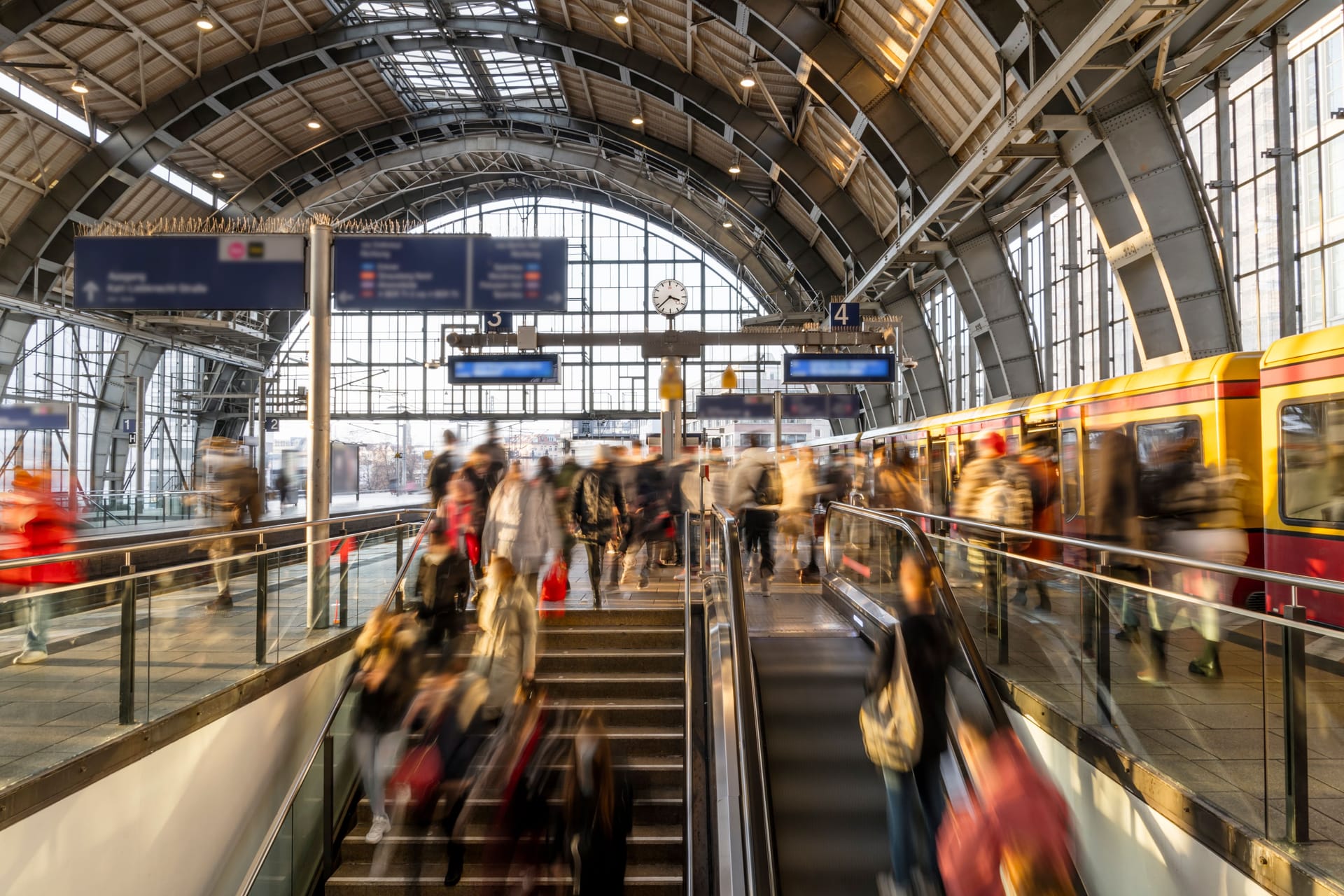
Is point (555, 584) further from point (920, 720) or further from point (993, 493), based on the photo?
point (920, 720)

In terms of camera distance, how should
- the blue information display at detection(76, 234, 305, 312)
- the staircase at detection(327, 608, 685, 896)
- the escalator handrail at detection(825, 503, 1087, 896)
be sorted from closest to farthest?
the escalator handrail at detection(825, 503, 1087, 896)
the staircase at detection(327, 608, 685, 896)
the blue information display at detection(76, 234, 305, 312)

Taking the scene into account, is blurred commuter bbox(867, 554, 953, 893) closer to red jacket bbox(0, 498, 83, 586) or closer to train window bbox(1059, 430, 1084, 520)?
red jacket bbox(0, 498, 83, 586)

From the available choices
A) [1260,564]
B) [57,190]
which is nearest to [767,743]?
[1260,564]

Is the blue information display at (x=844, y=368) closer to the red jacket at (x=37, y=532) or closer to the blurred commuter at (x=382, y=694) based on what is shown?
the blurred commuter at (x=382, y=694)

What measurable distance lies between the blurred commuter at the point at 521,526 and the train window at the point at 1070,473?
22.6 ft

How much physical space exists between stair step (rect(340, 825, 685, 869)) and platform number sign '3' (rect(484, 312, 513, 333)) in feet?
47.2

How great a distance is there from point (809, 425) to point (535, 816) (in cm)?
3659

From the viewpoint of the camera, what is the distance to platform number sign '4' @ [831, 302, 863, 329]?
1914 centimetres

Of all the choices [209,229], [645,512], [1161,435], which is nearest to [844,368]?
[645,512]

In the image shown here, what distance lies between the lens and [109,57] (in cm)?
2067

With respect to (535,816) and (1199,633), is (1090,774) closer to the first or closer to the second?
(1199,633)

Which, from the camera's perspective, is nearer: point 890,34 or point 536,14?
point 890,34

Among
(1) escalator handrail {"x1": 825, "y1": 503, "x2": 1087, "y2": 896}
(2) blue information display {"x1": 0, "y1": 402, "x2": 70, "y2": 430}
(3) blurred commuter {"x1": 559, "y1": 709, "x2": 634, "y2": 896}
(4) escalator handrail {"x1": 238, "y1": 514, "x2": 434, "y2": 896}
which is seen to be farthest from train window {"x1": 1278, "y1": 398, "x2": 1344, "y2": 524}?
(2) blue information display {"x1": 0, "y1": 402, "x2": 70, "y2": 430}

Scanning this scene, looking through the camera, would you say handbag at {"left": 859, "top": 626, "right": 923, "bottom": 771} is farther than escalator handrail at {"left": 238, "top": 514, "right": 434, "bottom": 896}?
No
